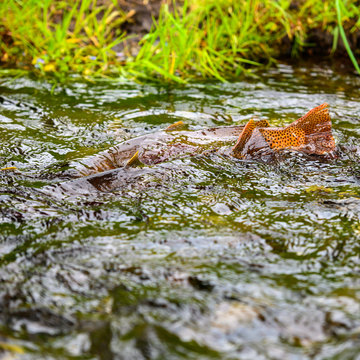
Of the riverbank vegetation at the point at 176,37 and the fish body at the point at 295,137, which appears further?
the riverbank vegetation at the point at 176,37

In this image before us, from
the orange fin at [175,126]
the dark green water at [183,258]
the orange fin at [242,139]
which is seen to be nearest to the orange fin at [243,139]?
the orange fin at [242,139]

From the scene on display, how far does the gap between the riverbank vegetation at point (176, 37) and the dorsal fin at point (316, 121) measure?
6.34 feet

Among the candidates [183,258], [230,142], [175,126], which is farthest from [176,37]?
[183,258]

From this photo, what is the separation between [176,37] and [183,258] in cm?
378

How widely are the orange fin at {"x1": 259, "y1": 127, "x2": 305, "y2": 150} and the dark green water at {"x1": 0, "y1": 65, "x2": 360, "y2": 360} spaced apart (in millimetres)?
120

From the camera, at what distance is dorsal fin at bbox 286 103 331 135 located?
323cm

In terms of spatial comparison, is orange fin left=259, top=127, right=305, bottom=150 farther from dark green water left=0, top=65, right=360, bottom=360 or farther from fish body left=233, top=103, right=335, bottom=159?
dark green water left=0, top=65, right=360, bottom=360

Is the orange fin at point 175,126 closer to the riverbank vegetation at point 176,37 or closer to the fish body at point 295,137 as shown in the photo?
the fish body at point 295,137

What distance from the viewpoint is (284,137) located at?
3.20m

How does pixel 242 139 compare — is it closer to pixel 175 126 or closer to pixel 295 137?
pixel 295 137

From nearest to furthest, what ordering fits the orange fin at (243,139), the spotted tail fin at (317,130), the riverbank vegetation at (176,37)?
1. the orange fin at (243,139)
2. the spotted tail fin at (317,130)
3. the riverbank vegetation at (176,37)

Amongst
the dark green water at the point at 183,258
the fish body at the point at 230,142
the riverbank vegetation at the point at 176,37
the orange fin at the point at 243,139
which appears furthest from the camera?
the riverbank vegetation at the point at 176,37

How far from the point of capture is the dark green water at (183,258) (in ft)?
5.14

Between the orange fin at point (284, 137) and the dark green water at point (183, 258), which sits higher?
the orange fin at point (284, 137)
